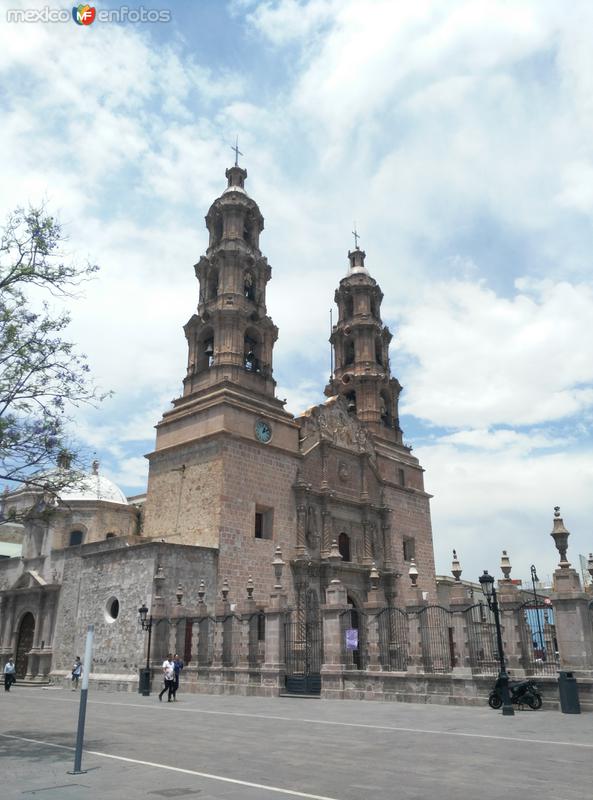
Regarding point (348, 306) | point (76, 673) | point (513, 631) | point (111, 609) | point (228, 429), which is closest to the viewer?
point (513, 631)

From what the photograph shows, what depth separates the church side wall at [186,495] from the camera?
27.5 metres

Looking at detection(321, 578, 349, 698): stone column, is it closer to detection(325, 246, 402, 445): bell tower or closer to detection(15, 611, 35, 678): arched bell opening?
detection(15, 611, 35, 678): arched bell opening

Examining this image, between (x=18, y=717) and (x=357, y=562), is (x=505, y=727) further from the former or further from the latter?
(x=357, y=562)

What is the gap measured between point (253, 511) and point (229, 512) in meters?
1.51

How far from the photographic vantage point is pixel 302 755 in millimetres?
8484

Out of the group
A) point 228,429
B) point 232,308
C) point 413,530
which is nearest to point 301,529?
point 228,429

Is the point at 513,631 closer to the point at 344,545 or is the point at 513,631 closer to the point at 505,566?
the point at 505,566

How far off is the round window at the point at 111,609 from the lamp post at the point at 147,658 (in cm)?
217

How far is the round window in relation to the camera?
85.0 ft

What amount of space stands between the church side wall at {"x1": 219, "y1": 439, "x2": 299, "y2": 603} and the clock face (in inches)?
20.3

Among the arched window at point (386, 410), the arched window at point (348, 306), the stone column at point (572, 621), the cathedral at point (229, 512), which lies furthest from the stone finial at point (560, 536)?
the arched window at point (348, 306)

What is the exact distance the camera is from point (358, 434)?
1435 inches

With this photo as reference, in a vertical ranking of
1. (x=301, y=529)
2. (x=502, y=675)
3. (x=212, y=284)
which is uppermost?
(x=212, y=284)

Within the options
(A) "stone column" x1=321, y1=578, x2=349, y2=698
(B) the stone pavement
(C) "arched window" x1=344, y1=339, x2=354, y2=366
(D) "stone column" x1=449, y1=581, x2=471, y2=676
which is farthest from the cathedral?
(B) the stone pavement
